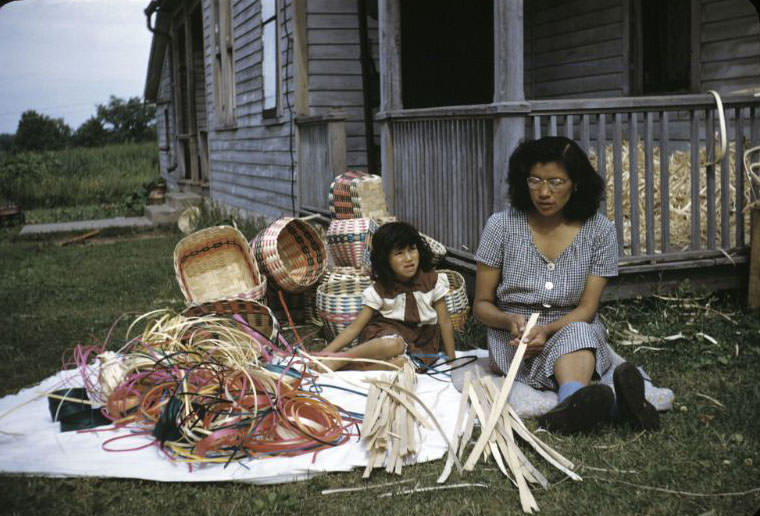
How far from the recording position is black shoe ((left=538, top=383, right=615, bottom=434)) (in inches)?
129

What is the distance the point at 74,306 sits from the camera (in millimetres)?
7020

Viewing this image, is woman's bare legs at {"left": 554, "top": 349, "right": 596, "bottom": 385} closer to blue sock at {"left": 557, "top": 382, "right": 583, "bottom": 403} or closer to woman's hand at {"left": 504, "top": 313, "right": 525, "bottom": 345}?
blue sock at {"left": 557, "top": 382, "right": 583, "bottom": 403}

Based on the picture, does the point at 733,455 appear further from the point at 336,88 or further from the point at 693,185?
the point at 336,88

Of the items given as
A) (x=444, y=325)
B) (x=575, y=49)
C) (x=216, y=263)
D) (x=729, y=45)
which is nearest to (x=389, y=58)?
(x=216, y=263)

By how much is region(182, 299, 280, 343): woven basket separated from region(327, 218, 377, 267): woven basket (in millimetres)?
1056

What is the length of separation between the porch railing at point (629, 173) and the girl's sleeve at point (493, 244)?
135cm

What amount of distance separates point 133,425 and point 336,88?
6180mm

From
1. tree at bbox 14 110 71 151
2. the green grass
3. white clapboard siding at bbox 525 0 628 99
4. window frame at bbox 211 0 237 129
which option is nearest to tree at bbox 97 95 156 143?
tree at bbox 14 110 71 151

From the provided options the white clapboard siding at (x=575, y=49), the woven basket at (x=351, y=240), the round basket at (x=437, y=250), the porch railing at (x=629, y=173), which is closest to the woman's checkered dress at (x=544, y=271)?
the porch railing at (x=629, y=173)

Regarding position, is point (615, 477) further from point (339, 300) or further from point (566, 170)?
point (339, 300)

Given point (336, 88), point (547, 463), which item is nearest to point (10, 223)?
point (336, 88)

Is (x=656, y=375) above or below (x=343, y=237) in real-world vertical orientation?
below

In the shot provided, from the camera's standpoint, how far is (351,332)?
14.9ft

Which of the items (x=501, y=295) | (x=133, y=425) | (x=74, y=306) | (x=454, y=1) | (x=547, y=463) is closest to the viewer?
(x=547, y=463)
